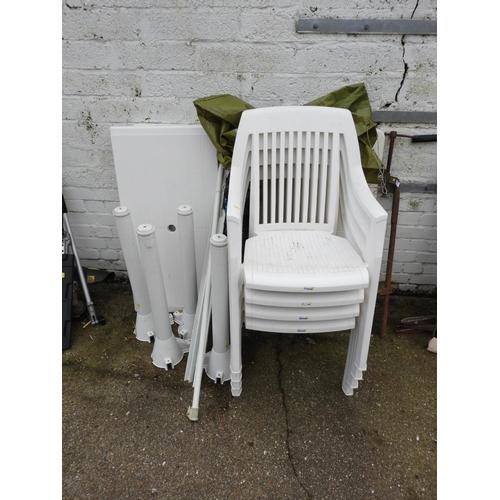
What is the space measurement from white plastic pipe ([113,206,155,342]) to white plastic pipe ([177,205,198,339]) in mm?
194

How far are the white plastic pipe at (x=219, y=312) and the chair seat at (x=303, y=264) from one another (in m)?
0.12

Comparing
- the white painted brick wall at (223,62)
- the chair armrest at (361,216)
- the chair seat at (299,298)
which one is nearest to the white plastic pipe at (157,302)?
the chair seat at (299,298)

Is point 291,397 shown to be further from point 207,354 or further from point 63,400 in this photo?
point 63,400

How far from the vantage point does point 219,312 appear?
151cm

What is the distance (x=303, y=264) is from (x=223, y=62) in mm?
1116

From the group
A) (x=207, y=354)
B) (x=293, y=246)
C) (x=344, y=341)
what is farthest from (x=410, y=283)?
(x=207, y=354)

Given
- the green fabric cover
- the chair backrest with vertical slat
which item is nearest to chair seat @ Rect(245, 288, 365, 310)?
the chair backrest with vertical slat

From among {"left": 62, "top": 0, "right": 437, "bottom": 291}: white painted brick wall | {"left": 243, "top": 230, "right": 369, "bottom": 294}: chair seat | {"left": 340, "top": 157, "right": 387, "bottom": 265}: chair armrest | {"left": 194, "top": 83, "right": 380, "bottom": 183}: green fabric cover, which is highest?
{"left": 62, "top": 0, "right": 437, "bottom": 291}: white painted brick wall

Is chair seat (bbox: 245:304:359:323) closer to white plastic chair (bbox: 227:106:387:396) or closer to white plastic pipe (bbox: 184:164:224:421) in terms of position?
white plastic chair (bbox: 227:106:387:396)

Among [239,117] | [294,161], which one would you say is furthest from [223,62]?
[294,161]

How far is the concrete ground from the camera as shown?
1.31m

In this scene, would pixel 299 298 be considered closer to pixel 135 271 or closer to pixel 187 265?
pixel 187 265

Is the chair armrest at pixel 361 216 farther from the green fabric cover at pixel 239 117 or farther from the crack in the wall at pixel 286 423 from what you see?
the crack in the wall at pixel 286 423

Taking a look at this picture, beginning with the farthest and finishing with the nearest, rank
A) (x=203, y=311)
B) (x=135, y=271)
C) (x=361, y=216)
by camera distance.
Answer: (x=135, y=271)
(x=203, y=311)
(x=361, y=216)
